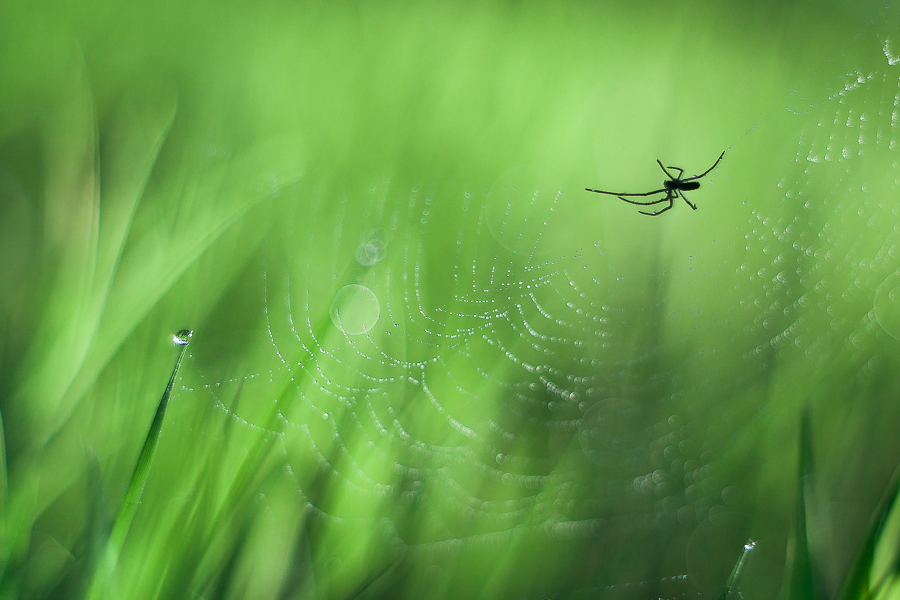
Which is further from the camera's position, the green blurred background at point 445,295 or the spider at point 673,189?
the spider at point 673,189

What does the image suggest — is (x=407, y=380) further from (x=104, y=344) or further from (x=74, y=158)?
A: (x=74, y=158)

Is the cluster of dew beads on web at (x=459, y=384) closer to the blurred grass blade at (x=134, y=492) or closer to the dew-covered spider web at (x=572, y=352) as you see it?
the dew-covered spider web at (x=572, y=352)

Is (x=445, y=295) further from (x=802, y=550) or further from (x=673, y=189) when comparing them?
(x=802, y=550)

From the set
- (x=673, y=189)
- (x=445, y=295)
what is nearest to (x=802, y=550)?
(x=445, y=295)

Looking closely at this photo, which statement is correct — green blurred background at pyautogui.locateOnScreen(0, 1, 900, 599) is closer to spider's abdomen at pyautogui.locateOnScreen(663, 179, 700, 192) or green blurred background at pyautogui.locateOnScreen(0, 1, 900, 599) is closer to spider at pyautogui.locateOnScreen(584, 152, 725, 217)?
spider at pyautogui.locateOnScreen(584, 152, 725, 217)

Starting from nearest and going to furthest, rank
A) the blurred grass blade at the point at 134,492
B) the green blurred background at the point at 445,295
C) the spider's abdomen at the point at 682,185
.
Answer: the blurred grass blade at the point at 134,492 → the green blurred background at the point at 445,295 → the spider's abdomen at the point at 682,185

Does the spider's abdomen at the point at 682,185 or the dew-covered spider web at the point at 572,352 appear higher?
the spider's abdomen at the point at 682,185

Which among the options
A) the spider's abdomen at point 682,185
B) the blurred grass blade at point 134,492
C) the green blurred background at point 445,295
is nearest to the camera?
the blurred grass blade at point 134,492

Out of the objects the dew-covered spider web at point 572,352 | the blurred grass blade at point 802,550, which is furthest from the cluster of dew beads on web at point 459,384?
the blurred grass blade at point 802,550

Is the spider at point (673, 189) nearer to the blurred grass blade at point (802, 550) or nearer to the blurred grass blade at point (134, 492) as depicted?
the blurred grass blade at point (802, 550)
